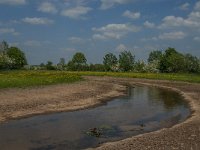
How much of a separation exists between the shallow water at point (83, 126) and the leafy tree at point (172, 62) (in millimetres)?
87309

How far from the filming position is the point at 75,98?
1623 inches

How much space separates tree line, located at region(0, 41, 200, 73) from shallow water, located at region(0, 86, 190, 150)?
88395mm

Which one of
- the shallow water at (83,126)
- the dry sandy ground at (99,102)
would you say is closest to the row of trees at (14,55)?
the dry sandy ground at (99,102)

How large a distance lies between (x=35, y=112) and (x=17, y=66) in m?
126

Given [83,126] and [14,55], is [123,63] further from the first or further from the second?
[83,126]

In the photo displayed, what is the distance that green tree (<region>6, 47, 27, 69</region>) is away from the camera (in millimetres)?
150500

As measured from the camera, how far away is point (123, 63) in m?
152

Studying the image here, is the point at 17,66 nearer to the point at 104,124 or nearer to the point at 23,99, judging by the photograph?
the point at 23,99

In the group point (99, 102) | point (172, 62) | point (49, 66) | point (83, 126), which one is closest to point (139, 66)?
point (172, 62)

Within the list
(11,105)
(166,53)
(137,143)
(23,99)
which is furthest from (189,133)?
(166,53)

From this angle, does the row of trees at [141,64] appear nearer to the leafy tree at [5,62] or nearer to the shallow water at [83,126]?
the leafy tree at [5,62]

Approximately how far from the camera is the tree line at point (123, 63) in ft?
401

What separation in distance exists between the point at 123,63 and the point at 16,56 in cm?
4815

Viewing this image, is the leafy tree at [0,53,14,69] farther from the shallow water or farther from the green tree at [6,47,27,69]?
the shallow water
